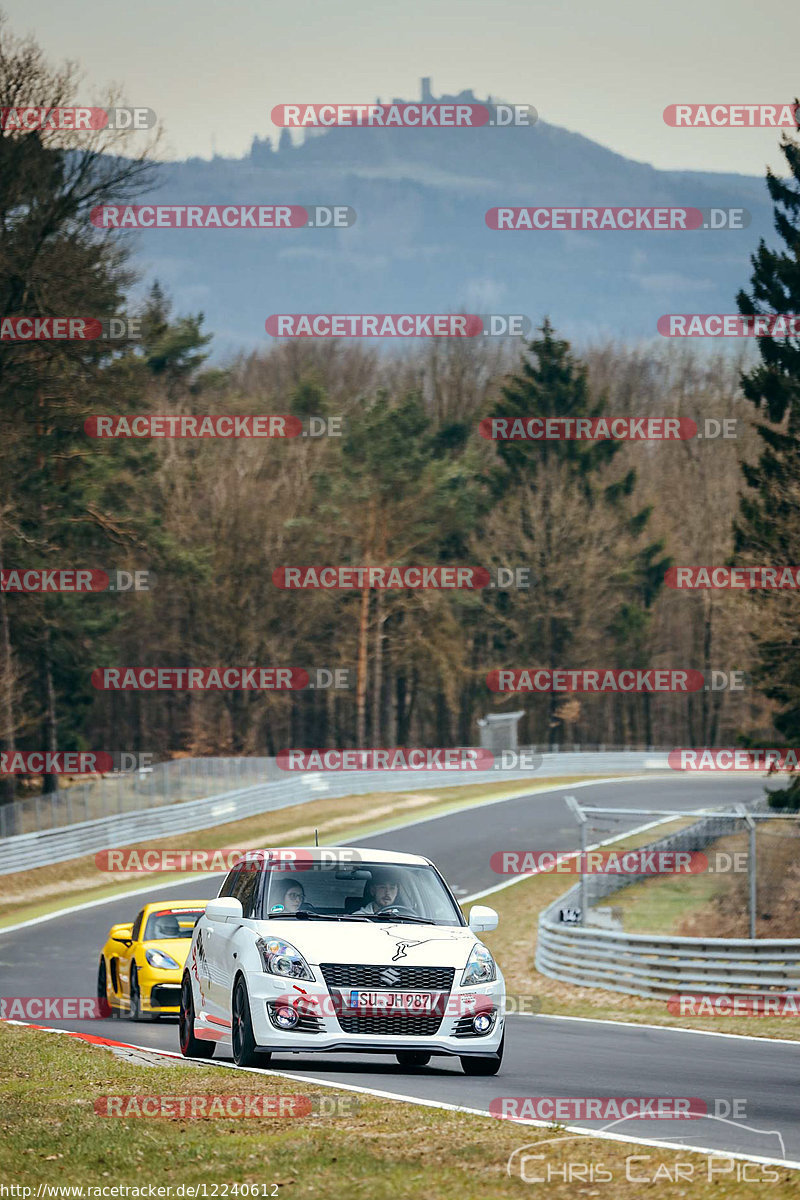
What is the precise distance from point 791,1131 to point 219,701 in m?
66.4

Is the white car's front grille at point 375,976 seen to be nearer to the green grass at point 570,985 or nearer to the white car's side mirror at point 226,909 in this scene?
the white car's side mirror at point 226,909

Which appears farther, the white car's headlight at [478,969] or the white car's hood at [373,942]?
the white car's headlight at [478,969]

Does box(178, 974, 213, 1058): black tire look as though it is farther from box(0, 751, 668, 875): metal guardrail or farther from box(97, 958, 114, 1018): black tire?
box(0, 751, 668, 875): metal guardrail

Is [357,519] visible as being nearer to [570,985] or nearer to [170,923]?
[570,985]

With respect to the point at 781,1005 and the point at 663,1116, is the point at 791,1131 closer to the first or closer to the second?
the point at 663,1116

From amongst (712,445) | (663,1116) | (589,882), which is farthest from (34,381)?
(712,445)

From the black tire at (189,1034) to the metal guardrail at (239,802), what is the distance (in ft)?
93.1

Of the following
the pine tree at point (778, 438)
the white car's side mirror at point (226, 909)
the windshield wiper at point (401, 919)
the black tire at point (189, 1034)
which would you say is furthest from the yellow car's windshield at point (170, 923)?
the pine tree at point (778, 438)

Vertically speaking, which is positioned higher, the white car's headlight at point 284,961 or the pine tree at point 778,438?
the pine tree at point 778,438

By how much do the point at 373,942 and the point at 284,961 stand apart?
23.4 inches

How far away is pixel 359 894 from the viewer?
11.9 m

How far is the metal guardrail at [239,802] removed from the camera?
42.2 m

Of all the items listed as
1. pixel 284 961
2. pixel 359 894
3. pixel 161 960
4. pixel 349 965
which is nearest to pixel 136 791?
pixel 161 960

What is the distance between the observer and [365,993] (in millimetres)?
10875
